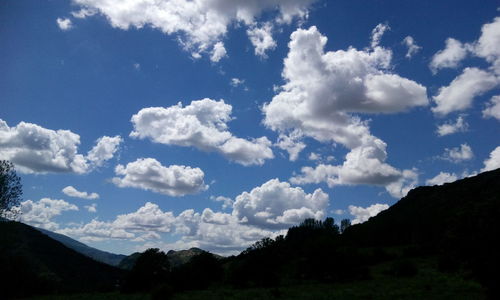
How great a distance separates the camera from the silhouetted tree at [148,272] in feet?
267

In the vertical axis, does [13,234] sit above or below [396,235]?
below

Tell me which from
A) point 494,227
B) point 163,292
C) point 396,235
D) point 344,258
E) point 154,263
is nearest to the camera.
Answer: point 494,227

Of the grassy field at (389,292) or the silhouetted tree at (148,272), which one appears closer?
the grassy field at (389,292)

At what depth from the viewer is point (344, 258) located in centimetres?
7012

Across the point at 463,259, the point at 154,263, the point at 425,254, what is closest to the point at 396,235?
the point at 425,254

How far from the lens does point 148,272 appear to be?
271 feet

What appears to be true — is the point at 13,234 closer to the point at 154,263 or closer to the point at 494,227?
the point at 154,263

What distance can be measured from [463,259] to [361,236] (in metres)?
142

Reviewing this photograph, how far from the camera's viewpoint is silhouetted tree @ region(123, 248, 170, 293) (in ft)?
267

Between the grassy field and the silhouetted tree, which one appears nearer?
the grassy field

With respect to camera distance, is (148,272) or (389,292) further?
(148,272)

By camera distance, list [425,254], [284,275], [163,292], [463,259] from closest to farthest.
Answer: [463,259] → [163,292] → [284,275] → [425,254]

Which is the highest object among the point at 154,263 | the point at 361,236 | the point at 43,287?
the point at 361,236

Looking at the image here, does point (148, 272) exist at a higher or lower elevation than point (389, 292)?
higher
